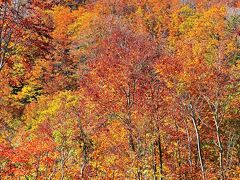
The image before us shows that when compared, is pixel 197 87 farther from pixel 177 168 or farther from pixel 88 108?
pixel 88 108

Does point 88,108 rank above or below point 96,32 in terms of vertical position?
below

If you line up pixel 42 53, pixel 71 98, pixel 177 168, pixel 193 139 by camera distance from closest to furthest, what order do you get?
pixel 42 53 → pixel 177 168 → pixel 193 139 → pixel 71 98

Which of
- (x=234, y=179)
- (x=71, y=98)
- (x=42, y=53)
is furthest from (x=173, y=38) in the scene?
(x=42, y=53)

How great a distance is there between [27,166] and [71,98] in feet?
55.4

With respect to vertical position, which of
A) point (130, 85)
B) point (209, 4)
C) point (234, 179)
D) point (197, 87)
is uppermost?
point (209, 4)

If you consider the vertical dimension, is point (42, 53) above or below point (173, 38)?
below

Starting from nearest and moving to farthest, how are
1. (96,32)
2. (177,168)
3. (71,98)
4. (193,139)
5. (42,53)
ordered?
1. (42,53)
2. (177,168)
3. (193,139)
4. (71,98)
5. (96,32)

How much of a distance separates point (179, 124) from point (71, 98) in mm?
13840

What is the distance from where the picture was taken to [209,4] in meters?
52.4

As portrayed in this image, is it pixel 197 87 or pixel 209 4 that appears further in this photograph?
pixel 209 4

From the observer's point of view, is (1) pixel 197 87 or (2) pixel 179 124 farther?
(2) pixel 179 124

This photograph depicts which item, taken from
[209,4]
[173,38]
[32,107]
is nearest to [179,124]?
[32,107]

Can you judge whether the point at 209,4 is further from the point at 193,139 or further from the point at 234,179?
the point at 234,179

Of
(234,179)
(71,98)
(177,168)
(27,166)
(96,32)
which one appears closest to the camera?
(27,166)
